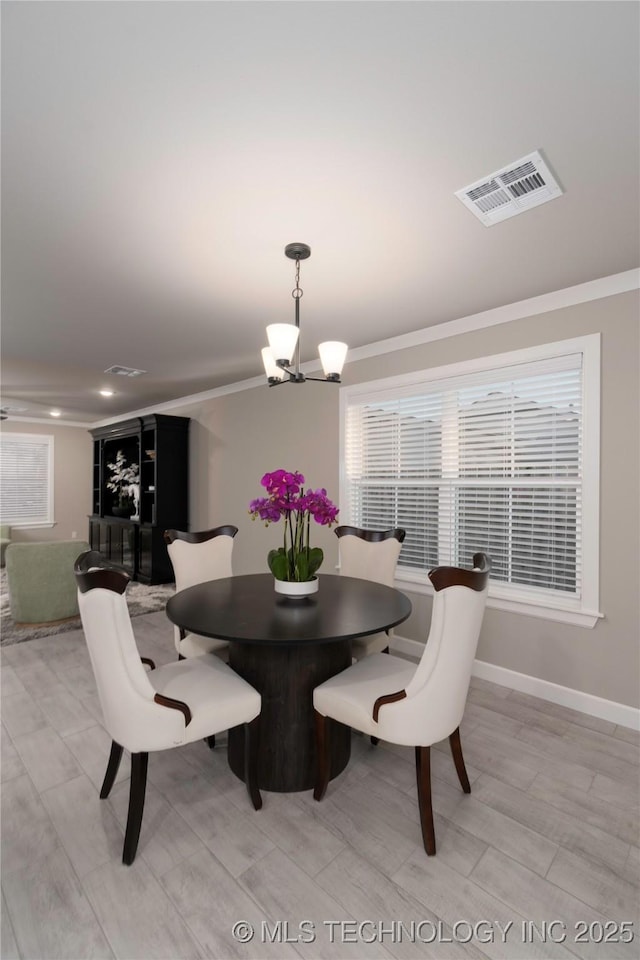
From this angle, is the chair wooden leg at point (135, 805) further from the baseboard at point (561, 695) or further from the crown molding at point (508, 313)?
the crown molding at point (508, 313)

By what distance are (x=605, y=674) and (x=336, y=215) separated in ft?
9.63

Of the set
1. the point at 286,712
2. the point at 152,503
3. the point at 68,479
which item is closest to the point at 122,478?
the point at 152,503

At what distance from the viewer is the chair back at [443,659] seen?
1558mm

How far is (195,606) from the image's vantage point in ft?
6.92

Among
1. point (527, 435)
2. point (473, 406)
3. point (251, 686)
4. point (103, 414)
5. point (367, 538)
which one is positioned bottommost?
point (251, 686)

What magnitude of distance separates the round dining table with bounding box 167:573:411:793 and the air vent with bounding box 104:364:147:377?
3333 mm

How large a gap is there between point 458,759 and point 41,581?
393cm

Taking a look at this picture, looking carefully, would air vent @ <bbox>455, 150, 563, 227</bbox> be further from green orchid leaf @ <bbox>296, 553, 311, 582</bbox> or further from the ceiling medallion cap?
green orchid leaf @ <bbox>296, 553, 311, 582</bbox>

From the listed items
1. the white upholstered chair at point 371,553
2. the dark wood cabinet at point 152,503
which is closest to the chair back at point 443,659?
the white upholstered chair at point 371,553

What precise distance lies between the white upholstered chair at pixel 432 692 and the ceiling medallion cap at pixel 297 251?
5.64 ft

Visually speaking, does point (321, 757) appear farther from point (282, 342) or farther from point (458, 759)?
point (282, 342)

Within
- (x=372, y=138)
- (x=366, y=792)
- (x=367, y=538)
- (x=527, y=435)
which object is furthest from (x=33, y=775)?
(x=527, y=435)

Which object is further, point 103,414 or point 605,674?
point 103,414

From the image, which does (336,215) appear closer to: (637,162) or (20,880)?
(637,162)
